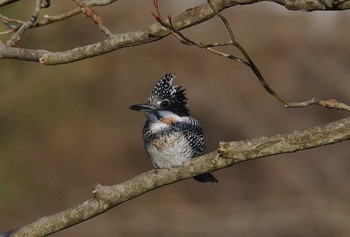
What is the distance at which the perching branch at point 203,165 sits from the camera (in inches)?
181

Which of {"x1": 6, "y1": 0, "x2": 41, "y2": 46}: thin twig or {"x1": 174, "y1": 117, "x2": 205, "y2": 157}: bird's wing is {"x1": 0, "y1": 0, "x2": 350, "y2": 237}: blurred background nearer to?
{"x1": 174, "y1": 117, "x2": 205, "y2": 157}: bird's wing

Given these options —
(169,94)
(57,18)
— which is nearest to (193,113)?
(169,94)

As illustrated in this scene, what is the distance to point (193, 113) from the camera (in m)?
17.1

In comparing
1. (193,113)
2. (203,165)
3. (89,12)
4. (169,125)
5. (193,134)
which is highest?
(89,12)

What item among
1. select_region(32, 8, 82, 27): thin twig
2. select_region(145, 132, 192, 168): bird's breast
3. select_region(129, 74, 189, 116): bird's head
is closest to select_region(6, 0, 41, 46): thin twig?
select_region(32, 8, 82, 27): thin twig

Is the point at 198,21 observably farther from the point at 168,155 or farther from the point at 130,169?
the point at 130,169

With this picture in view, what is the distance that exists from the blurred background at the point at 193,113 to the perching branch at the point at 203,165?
9.74 m

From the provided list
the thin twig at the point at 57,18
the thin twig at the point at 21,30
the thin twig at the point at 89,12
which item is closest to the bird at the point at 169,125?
the thin twig at the point at 57,18

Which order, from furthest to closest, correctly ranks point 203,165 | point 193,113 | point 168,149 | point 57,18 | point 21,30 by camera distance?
point 193,113 < point 168,149 < point 57,18 < point 21,30 < point 203,165

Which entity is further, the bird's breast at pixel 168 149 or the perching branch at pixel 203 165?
the bird's breast at pixel 168 149

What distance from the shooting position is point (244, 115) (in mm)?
17875

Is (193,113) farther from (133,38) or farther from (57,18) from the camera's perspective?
(133,38)

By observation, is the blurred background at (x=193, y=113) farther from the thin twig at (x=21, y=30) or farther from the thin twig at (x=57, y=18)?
the thin twig at (x=21, y=30)

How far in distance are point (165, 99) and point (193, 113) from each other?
10.7m
